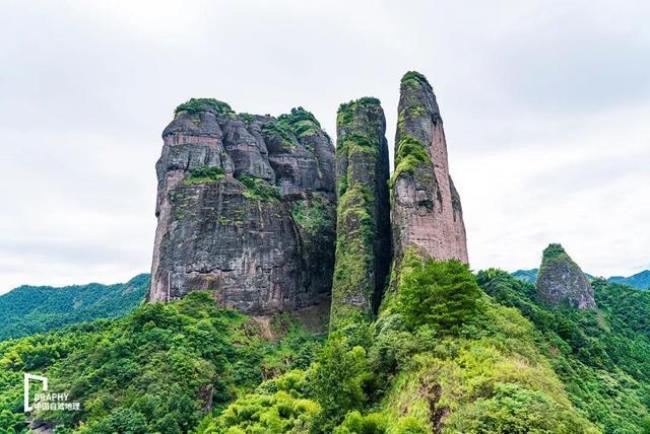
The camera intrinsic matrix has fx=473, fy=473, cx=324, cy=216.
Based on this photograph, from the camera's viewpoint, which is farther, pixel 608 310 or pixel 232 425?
pixel 608 310

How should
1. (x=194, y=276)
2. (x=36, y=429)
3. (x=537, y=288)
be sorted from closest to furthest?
1. (x=36, y=429)
2. (x=194, y=276)
3. (x=537, y=288)

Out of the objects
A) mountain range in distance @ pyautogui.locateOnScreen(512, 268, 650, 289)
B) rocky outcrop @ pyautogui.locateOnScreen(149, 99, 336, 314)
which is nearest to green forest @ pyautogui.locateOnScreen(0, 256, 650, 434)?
rocky outcrop @ pyautogui.locateOnScreen(149, 99, 336, 314)

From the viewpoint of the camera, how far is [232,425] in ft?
89.9

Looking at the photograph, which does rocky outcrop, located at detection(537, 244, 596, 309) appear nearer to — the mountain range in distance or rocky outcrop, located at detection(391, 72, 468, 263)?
rocky outcrop, located at detection(391, 72, 468, 263)

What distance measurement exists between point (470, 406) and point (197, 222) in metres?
37.3

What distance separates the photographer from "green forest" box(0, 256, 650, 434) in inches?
658

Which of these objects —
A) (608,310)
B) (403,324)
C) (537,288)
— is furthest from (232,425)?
(608,310)

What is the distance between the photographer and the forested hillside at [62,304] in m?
77.4

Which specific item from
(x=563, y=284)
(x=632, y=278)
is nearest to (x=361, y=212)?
(x=563, y=284)

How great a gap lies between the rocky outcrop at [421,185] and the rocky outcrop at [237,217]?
1598 centimetres

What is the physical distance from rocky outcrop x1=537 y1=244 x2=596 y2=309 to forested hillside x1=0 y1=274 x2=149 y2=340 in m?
56.9

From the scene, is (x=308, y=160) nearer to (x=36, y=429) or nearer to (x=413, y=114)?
(x=413, y=114)

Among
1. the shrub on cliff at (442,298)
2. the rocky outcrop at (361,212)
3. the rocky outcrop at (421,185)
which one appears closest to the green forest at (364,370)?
the shrub on cliff at (442,298)

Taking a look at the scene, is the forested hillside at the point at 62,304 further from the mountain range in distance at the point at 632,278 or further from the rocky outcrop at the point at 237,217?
the mountain range in distance at the point at 632,278
